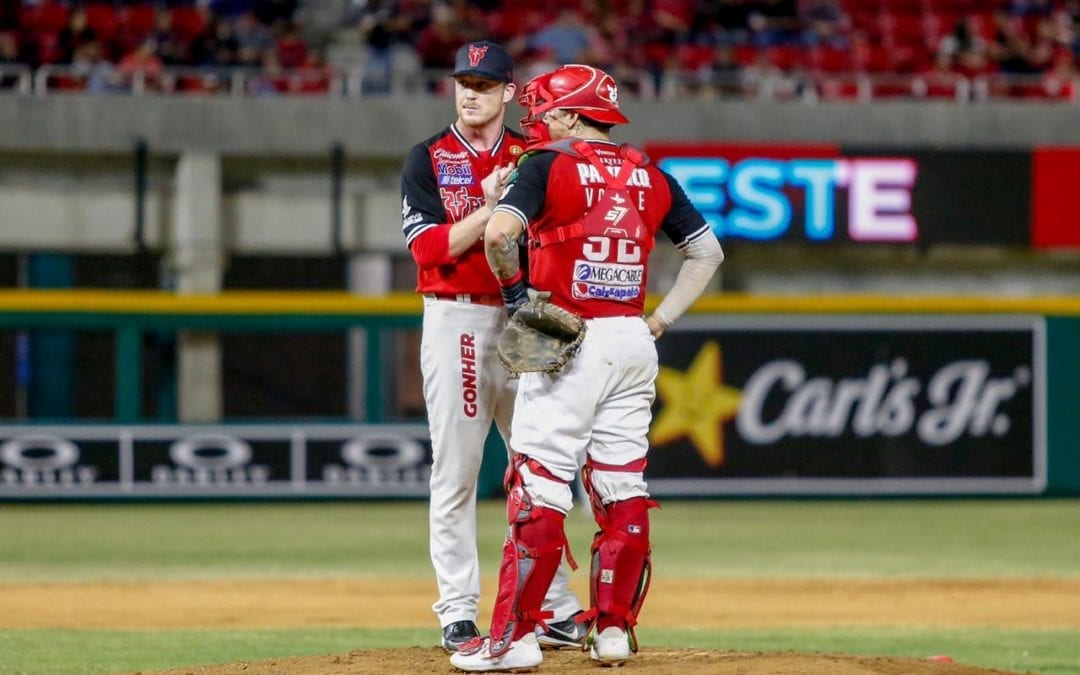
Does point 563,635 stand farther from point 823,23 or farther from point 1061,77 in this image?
point 823,23

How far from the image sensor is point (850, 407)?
15.7 metres

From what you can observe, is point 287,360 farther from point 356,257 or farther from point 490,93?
point 490,93

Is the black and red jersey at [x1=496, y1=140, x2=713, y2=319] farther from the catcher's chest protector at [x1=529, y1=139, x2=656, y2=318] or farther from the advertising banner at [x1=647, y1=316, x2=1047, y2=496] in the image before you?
the advertising banner at [x1=647, y1=316, x2=1047, y2=496]

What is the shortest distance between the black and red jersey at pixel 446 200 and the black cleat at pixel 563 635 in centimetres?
121

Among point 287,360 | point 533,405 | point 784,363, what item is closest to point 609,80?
point 533,405

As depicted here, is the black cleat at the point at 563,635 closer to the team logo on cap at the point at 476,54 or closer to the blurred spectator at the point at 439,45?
the team logo on cap at the point at 476,54

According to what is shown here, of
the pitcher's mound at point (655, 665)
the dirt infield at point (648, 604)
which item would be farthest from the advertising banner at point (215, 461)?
the pitcher's mound at point (655, 665)

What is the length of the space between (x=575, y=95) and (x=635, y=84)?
12.5 metres

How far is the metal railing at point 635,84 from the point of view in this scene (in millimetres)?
17062

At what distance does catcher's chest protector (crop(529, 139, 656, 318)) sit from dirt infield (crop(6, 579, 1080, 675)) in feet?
9.45

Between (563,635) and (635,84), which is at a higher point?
(635,84)

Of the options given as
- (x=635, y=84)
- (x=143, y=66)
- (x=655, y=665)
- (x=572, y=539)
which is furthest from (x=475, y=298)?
(x=635, y=84)

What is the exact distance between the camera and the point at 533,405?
17.9 feet

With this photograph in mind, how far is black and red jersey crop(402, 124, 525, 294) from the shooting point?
19.5 feet
